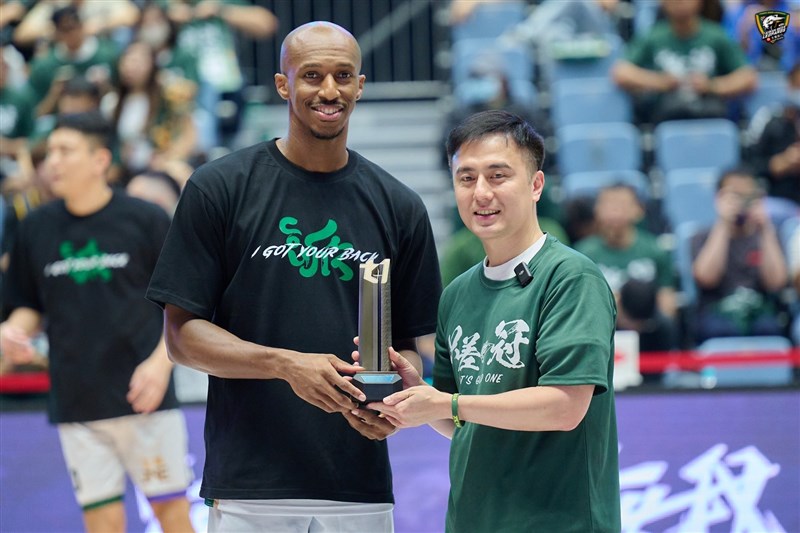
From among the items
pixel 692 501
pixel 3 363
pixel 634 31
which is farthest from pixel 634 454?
pixel 634 31

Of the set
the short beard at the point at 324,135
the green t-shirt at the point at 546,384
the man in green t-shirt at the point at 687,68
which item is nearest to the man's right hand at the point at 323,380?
the green t-shirt at the point at 546,384

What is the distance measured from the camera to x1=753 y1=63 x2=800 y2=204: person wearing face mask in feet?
28.0

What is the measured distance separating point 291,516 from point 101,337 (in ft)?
7.05

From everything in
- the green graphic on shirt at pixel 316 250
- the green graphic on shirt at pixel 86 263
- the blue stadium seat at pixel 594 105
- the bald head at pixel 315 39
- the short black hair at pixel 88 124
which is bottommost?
the green graphic on shirt at pixel 86 263

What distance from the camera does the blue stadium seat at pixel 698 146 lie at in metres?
9.03

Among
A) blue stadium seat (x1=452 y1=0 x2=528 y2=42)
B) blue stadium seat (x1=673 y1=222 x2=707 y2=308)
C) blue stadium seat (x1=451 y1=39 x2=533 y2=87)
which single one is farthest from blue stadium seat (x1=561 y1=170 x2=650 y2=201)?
blue stadium seat (x1=452 y1=0 x2=528 y2=42)

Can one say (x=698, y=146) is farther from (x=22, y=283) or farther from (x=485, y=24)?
(x=22, y=283)

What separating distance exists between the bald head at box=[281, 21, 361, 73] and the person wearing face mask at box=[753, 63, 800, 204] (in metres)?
5.95

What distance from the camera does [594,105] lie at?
968cm

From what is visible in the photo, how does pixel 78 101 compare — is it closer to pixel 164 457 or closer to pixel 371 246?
pixel 164 457

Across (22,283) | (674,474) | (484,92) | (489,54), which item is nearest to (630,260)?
(484,92)

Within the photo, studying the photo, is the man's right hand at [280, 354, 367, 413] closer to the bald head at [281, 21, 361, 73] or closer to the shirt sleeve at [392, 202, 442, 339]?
the shirt sleeve at [392, 202, 442, 339]

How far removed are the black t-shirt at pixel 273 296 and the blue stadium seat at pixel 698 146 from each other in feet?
20.0

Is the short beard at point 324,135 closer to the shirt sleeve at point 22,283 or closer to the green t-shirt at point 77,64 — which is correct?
the shirt sleeve at point 22,283
